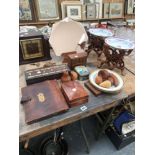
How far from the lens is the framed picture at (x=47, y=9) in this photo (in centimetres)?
138

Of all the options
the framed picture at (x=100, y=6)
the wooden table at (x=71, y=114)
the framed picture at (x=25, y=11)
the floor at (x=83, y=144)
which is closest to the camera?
the wooden table at (x=71, y=114)

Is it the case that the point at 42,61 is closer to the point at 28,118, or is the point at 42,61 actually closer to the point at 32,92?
the point at 32,92

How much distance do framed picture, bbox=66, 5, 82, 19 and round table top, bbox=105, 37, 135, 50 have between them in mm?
785

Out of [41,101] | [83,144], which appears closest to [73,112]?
[41,101]

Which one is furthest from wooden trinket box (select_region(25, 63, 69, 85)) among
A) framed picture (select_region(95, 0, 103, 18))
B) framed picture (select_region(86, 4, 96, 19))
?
framed picture (select_region(95, 0, 103, 18))

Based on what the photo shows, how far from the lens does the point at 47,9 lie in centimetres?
143

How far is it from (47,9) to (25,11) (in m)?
0.22

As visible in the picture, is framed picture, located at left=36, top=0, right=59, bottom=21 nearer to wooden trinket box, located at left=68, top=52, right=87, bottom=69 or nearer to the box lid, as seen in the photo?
wooden trinket box, located at left=68, top=52, right=87, bottom=69

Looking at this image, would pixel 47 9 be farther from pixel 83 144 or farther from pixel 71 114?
pixel 83 144

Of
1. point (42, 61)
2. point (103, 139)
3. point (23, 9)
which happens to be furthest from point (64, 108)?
point (23, 9)

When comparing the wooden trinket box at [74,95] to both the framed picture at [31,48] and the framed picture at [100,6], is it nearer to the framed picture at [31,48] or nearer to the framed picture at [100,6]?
the framed picture at [31,48]

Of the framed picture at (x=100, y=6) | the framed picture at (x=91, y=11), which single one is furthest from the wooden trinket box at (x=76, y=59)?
the framed picture at (x=100, y=6)

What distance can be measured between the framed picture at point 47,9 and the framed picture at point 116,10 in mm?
699
